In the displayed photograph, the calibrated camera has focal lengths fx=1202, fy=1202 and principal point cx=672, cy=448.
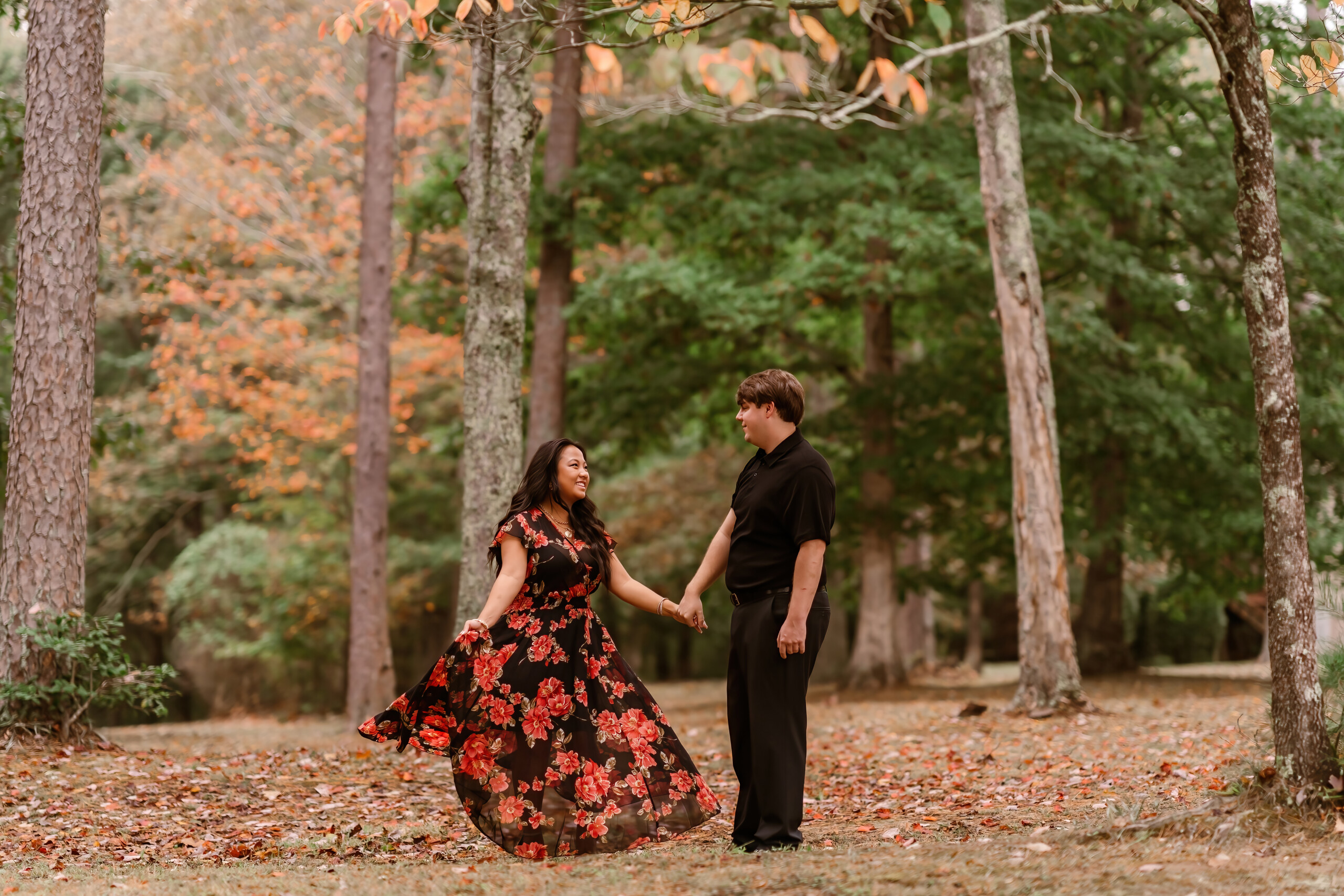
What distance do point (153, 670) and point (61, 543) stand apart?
118 centimetres

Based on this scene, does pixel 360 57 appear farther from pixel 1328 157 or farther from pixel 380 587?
pixel 1328 157

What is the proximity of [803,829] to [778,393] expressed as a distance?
2.27 metres

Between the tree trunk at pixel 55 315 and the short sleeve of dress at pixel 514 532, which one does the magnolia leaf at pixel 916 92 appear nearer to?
the short sleeve of dress at pixel 514 532

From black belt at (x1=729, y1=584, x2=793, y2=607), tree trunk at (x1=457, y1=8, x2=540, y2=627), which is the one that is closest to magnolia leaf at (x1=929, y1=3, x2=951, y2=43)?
black belt at (x1=729, y1=584, x2=793, y2=607)

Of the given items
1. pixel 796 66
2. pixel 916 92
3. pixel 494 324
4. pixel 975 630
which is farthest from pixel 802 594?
pixel 975 630

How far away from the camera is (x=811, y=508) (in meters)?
5.05

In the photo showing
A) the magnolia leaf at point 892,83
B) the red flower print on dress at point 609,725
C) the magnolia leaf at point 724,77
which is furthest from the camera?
the red flower print on dress at point 609,725

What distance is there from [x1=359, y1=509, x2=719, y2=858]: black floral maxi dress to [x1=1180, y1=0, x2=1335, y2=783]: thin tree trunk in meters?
2.55

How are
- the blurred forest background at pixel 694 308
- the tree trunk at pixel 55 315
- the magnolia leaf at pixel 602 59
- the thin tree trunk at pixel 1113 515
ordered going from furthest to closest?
the thin tree trunk at pixel 1113 515 → the blurred forest background at pixel 694 308 → the tree trunk at pixel 55 315 → the magnolia leaf at pixel 602 59

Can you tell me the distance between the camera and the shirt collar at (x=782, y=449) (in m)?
5.24

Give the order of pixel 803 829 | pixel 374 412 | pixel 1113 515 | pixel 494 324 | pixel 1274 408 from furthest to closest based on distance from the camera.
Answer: pixel 1113 515
pixel 374 412
pixel 494 324
pixel 803 829
pixel 1274 408

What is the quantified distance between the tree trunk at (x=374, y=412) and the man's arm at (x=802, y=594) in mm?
10067

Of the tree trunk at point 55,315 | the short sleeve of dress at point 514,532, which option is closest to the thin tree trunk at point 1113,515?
the short sleeve of dress at point 514,532

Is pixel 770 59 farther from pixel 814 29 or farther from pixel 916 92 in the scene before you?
→ pixel 916 92
